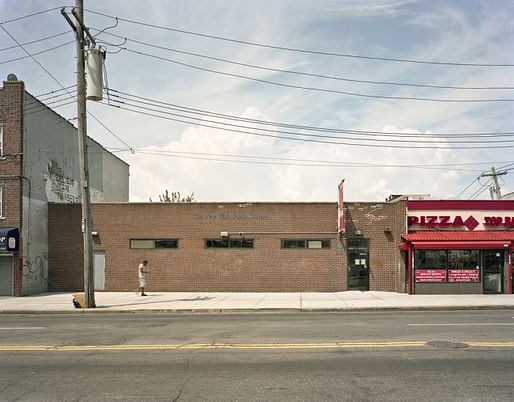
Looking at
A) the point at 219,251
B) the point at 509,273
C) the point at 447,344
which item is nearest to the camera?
the point at 447,344

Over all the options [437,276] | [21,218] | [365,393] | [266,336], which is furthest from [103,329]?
[437,276]

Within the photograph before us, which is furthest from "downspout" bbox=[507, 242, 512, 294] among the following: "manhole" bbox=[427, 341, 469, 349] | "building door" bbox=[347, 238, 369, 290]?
"manhole" bbox=[427, 341, 469, 349]

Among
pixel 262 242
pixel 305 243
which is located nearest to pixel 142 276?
pixel 262 242

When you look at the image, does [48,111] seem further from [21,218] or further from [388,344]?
[388,344]

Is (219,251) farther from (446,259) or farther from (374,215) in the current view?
(446,259)

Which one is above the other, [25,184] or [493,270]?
[25,184]

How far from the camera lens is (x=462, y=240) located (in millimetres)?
22719

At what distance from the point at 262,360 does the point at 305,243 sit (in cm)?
1560

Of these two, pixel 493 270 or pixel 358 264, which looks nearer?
pixel 493 270

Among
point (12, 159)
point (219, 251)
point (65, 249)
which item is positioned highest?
point (12, 159)

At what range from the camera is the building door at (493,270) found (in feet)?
75.5

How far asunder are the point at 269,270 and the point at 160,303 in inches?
249

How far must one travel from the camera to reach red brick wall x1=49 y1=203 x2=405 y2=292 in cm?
2438

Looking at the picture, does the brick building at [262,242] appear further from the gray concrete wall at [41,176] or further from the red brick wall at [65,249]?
the gray concrete wall at [41,176]
